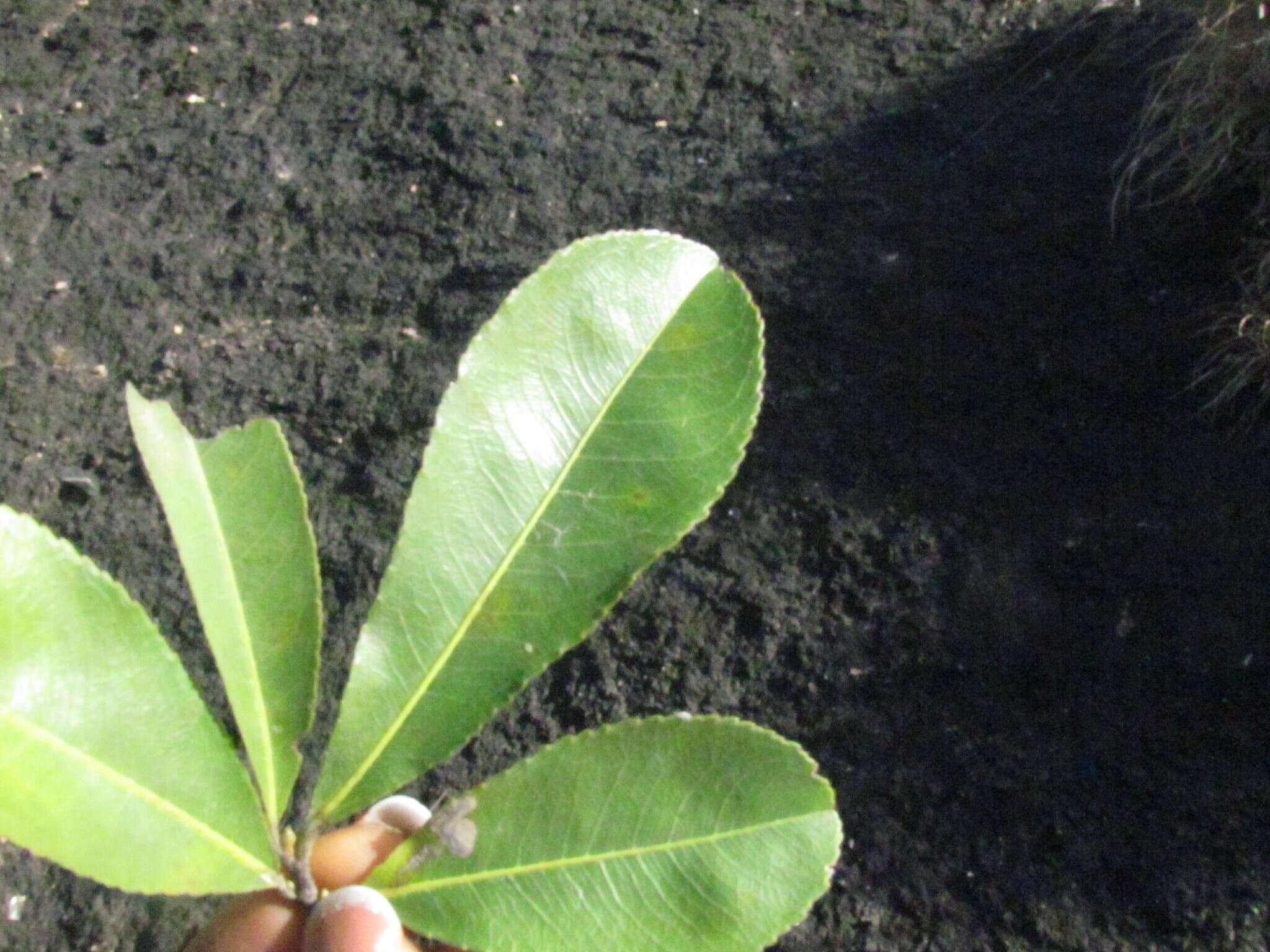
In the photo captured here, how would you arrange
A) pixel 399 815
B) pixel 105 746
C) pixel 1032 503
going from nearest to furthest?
pixel 105 746 → pixel 399 815 → pixel 1032 503

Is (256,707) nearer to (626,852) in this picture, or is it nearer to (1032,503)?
(626,852)

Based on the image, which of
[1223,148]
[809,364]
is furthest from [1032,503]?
[1223,148]

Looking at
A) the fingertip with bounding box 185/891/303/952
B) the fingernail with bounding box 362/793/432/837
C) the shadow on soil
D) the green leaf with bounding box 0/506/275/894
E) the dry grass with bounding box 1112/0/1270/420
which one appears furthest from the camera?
the dry grass with bounding box 1112/0/1270/420

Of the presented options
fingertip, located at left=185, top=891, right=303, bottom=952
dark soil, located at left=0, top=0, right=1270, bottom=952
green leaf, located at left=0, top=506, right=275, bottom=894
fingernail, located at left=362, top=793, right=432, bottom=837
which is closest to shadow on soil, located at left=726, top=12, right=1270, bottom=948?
dark soil, located at left=0, top=0, right=1270, bottom=952

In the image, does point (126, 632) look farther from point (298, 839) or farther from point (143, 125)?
point (143, 125)

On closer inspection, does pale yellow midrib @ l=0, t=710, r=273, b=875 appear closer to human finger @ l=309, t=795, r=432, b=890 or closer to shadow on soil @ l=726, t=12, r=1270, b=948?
human finger @ l=309, t=795, r=432, b=890

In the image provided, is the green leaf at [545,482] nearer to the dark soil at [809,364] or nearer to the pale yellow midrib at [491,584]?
the pale yellow midrib at [491,584]
